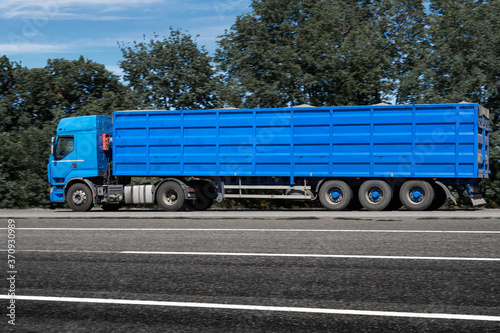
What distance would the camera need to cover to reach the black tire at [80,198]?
63.7ft

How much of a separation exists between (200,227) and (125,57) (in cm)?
1656

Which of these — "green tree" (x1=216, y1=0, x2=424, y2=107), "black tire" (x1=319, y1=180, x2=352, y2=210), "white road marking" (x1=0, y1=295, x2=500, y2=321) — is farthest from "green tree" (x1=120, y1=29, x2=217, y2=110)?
"white road marking" (x1=0, y1=295, x2=500, y2=321)

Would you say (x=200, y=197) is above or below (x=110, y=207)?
above

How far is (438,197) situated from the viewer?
696 inches

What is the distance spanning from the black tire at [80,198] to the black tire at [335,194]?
25.4 feet

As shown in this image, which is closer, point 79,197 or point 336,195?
point 336,195

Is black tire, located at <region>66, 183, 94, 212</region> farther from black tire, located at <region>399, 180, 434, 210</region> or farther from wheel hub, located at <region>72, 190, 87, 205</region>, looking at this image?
black tire, located at <region>399, 180, 434, 210</region>

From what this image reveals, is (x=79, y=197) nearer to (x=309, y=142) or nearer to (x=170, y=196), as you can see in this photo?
(x=170, y=196)

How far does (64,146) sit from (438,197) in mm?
12436

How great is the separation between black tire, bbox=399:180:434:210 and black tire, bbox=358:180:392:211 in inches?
16.8

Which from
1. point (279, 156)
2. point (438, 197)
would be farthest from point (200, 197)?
point (438, 197)

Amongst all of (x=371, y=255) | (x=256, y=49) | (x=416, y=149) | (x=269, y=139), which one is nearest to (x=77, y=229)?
(x=371, y=255)

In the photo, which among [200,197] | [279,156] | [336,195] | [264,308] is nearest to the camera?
[264,308]

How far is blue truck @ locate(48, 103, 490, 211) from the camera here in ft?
56.2
